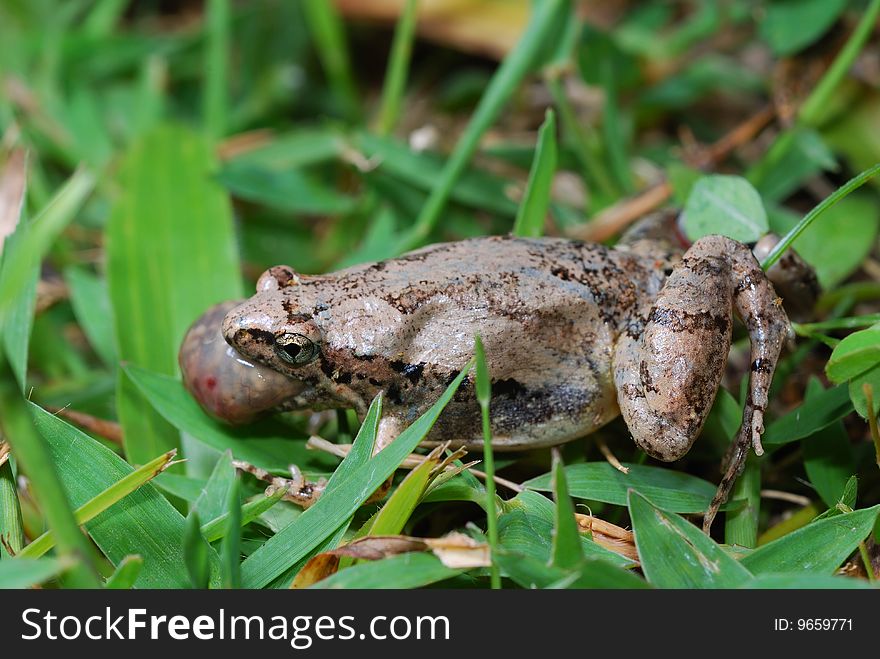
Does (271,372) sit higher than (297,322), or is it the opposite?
(297,322)

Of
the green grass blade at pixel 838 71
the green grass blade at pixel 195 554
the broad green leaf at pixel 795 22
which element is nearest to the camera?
the green grass blade at pixel 195 554

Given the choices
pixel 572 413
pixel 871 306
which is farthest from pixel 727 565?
pixel 871 306

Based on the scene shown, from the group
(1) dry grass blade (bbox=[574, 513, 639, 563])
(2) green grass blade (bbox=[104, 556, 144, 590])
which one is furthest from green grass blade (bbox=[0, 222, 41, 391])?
(1) dry grass blade (bbox=[574, 513, 639, 563])

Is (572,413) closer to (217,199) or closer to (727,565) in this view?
(727,565)

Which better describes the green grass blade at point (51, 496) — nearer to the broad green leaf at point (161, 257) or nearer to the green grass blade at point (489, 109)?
the broad green leaf at point (161, 257)

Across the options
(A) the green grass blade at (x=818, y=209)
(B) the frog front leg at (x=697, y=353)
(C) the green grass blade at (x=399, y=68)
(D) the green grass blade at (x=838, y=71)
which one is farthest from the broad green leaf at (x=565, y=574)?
(C) the green grass blade at (x=399, y=68)

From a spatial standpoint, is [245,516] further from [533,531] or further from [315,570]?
[533,531]
